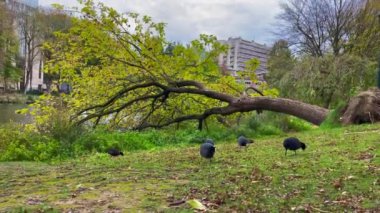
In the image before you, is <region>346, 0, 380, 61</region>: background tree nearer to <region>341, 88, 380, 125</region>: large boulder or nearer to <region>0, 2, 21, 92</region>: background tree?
<region>341, 88, 380, 125</region>: large boulder

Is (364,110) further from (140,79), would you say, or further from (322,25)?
(322,25)

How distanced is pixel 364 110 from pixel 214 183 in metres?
8.64

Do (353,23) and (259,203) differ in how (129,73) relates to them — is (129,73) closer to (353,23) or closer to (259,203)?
(259,203)

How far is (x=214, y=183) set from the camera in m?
5.23

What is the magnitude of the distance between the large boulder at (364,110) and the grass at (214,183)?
5193mm

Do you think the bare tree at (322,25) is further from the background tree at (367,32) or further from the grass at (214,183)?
the grass at (214,183)

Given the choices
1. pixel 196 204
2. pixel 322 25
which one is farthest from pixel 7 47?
pixel 196 204

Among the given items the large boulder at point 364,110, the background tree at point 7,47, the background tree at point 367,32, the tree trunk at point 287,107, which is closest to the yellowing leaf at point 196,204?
the large boulder at point 364,110

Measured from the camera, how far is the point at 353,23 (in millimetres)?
31844

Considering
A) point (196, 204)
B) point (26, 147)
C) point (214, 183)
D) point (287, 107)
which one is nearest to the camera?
point (196, 204)

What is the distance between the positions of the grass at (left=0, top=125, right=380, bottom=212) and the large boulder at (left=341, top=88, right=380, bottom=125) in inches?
204

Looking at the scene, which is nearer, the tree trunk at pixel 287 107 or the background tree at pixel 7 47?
the tree trunk at pixel 287 107

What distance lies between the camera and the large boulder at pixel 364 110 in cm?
1257

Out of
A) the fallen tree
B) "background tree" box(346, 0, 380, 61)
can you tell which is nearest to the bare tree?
"background tree" box(346, 0, 380, 61)
